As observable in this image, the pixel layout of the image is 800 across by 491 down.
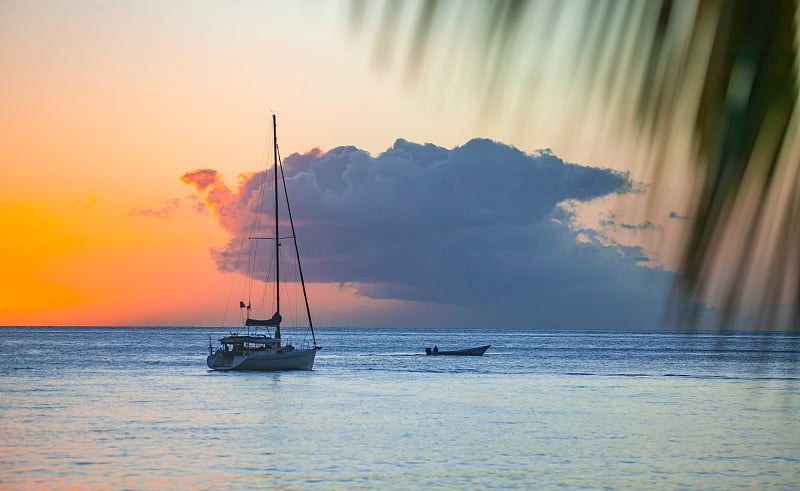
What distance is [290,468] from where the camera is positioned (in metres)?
30.1

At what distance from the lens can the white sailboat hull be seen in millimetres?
71812

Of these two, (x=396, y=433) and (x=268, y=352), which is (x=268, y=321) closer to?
(x=268, y=352)

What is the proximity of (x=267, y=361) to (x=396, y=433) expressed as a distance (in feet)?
112

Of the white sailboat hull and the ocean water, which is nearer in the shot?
the ocean water

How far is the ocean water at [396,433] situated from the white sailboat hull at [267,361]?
104 cm

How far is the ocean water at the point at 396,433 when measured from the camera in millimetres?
28266

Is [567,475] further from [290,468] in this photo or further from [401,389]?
[401,389]

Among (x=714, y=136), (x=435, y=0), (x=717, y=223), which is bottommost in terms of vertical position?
(x=717, y=223)

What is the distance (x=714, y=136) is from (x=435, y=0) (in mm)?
641

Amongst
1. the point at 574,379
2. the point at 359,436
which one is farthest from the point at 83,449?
the point at 574,379

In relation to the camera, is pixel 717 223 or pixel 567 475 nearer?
pixel 717 223

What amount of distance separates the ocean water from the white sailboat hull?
3.41 feet

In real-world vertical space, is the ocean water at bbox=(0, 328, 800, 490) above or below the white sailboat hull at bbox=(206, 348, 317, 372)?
below

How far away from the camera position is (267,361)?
2827 inches
